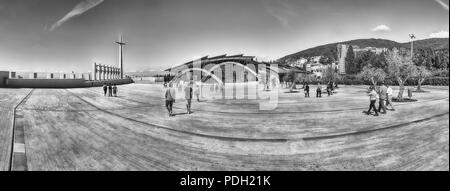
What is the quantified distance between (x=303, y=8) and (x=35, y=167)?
14.5ft

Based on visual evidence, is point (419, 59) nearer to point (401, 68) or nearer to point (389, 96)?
point (401, 68)

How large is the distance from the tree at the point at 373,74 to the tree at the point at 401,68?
5.3 inches

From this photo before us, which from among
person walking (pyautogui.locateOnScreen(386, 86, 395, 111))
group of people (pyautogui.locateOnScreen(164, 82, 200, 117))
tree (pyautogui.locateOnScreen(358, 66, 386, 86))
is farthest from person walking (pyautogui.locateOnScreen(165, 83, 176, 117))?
person walking (pyautogui.locateOnScreen(386, 86, 395, 111))

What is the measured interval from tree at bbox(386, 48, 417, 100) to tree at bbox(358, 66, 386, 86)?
13 centimetres

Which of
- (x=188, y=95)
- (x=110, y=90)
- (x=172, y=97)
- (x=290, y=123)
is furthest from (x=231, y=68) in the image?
(x=110, y=90)

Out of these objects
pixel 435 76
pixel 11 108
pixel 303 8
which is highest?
pixel 303 8

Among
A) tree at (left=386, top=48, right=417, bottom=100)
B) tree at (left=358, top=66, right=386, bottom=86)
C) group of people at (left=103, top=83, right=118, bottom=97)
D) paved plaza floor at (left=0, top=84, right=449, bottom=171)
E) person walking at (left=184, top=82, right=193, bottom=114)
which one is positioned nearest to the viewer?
paved plaza floor at (left=0, top=84, right=449, bottom=171)

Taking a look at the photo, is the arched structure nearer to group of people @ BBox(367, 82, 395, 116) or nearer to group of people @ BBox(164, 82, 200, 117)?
group of people @ BBox(164, 82, 200, 117)

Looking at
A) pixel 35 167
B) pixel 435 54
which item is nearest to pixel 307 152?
pixel 435 54

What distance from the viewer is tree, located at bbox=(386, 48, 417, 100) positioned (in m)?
2.45

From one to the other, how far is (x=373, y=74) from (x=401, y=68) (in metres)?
0.40

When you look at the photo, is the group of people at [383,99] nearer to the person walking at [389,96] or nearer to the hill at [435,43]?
the person walking at [389,96]

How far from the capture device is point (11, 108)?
Answer: 514 cm
